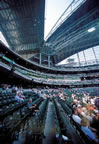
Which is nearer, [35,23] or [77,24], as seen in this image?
[35,23]

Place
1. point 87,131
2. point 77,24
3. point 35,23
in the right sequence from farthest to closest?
point 77,24, point 35,23, point 87,131

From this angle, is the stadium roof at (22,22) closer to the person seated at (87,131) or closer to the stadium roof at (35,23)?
the stadium roof at (35,23)

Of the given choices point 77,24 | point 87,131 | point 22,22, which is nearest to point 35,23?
point 22,22

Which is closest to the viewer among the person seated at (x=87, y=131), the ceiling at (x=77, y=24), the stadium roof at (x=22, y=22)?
the person seated at (x=87, y=131)

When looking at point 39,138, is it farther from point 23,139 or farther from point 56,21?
point 56,21

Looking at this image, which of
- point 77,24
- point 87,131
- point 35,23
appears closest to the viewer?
point 87,131

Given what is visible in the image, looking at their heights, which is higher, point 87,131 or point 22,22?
point 22,22

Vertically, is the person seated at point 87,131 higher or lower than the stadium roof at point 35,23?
lower

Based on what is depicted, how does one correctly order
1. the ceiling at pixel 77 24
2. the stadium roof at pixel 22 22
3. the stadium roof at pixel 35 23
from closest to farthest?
the stadium roof at pixel 22 22 < the stadium roof at pixel 35 23 < the ceiling at pixel 77 24

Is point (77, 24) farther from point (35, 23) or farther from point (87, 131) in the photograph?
point (87, 131)

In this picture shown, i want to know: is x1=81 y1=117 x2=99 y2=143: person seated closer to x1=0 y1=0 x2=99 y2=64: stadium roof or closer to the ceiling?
x1=0 y1=0 x2=99 y2=64: stadium roof

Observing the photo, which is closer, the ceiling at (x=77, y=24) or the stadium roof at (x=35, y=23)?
the stadium roof at (x=35, y=23)

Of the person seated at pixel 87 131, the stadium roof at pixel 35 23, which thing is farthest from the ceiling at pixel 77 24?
the person seated at pixel 87 131

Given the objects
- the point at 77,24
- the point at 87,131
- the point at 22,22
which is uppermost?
the point at 22,22
